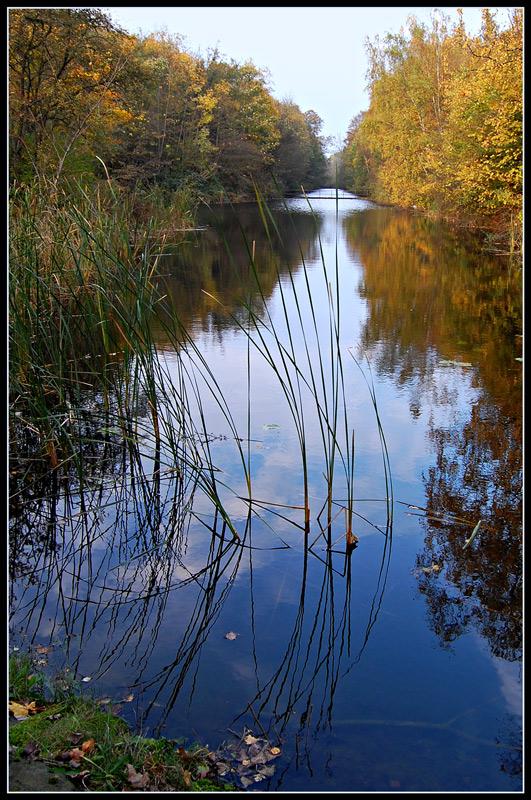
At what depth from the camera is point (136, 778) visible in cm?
192

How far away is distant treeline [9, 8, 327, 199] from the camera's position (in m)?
12.0

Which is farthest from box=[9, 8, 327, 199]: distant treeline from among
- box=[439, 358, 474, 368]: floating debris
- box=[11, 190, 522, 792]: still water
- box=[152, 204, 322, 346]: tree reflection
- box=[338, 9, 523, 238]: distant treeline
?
box=[338, 9, 523, 238]: distant treeline

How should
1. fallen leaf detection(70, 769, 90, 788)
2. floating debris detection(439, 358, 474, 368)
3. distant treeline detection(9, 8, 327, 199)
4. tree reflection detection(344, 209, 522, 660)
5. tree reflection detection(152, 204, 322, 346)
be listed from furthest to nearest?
distant treeline detection(9, 8, 327, 199)
tree reflection detection(152, 204, 322, 346)
floating debris detection(439, 358, 474, 368)
tree reflection detection(344, 209, 522, 660)
fallen leaf detection(70, 769, 90, 788)

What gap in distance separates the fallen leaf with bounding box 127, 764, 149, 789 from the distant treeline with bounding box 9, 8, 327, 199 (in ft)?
5.36

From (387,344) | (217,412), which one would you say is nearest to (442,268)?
(387,344)

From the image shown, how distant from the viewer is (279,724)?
2.34m

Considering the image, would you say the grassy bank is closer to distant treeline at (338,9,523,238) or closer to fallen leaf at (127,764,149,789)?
fallen leaf at (127,764,149,789)

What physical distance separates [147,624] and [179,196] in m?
16.0

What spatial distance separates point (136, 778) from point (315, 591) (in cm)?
131

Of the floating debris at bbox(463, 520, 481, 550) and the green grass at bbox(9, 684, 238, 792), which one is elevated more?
the floating debris at bbox(463, 520, 481, 550)

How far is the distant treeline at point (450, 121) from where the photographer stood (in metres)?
12.5

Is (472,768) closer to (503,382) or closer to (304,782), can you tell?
(304,782)

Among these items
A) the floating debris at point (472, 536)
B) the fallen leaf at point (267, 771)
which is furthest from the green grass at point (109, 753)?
the floating debris at point (472, 536)

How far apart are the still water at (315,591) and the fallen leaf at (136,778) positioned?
13.4 inches
